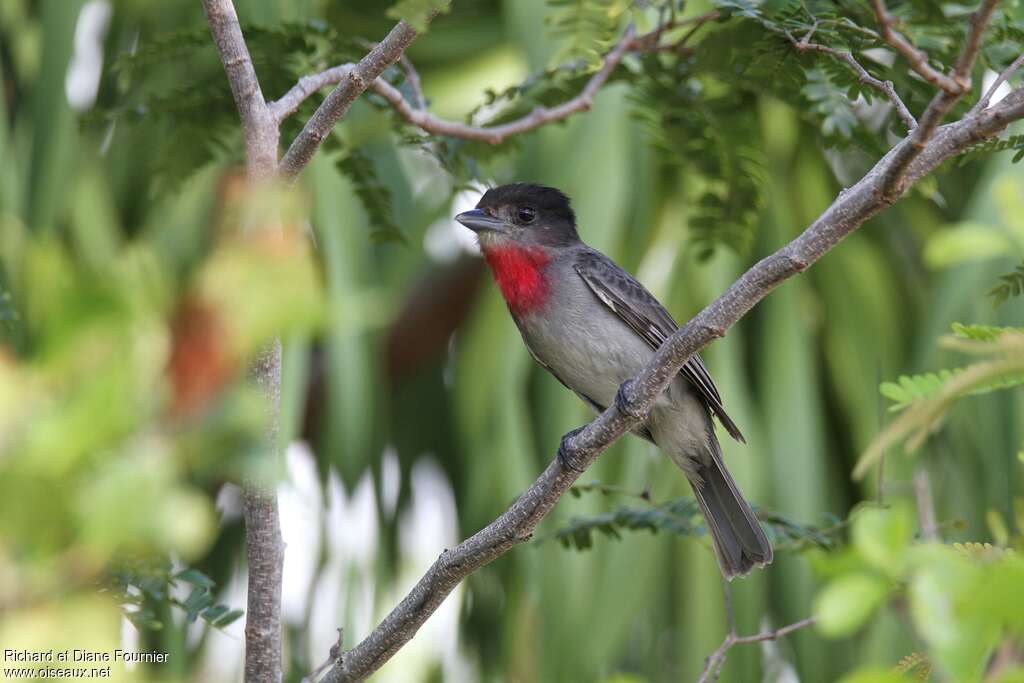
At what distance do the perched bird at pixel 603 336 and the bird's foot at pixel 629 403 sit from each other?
1.62 m

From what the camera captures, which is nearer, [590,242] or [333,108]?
[333,108]

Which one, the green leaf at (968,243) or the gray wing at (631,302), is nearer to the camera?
the green leaf at (968,243)

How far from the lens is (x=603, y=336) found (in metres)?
4.58

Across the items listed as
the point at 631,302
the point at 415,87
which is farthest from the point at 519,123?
the point at 631,302

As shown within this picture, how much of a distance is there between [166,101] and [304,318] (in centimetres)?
295

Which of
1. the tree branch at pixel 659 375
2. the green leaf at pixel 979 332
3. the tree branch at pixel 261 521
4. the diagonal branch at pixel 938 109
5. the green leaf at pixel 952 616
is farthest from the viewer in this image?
the tree branch at pixel 261 521

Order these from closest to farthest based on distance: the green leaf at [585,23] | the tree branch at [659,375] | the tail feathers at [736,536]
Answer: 1. the tree branch at [659,375]
2. the green leaf at [585,23]
3. the tail feathers at [736,536]

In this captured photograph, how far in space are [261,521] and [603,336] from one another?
2.14 m

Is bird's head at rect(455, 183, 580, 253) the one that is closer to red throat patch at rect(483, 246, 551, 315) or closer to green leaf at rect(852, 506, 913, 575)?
red throat patch at rect(483, 246, 551, 315)

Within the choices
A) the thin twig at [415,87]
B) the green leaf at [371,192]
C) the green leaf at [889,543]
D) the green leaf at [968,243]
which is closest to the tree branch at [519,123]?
the thin twig at [415,87]

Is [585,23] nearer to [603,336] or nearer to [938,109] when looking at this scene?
[938,109]

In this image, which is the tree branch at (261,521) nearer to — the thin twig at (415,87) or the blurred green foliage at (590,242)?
the blurred green foliage at (590,242)

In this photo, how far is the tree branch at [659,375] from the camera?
2135 mm

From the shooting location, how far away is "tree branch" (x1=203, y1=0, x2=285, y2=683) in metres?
2.64
